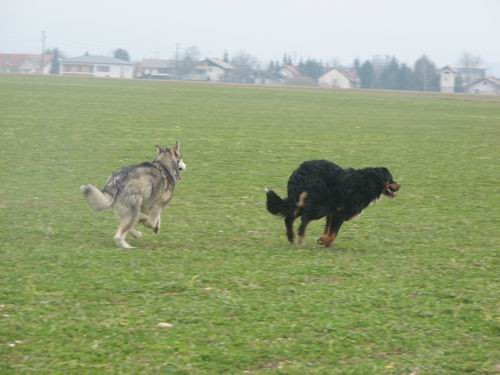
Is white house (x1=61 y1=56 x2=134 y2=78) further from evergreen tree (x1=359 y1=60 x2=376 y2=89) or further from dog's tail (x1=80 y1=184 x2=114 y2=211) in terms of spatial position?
dog's tail (x1=80 y1=184 x2=114 y2=211)

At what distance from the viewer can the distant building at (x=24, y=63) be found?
13575 cm

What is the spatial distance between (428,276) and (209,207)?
16.0 feet

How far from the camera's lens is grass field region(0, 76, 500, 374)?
18.1 feet

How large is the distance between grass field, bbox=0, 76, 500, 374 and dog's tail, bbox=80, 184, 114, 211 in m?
0.51

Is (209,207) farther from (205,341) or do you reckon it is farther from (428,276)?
(205,341)

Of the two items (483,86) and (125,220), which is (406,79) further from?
(125,220)

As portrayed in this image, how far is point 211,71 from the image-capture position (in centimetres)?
14325

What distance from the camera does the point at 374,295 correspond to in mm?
7074

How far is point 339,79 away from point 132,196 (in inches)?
5225

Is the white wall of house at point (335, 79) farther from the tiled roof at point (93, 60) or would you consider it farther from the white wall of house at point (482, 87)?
the tiled roof at point (93, 60)

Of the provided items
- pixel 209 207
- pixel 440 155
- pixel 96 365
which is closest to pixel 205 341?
pixel 96 365

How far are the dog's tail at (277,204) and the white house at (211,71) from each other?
133 meters

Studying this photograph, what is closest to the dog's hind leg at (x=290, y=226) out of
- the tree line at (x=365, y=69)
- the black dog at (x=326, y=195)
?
the black dog at (x=326, y=195)

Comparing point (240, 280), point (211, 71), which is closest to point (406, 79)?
point (211, 71)
